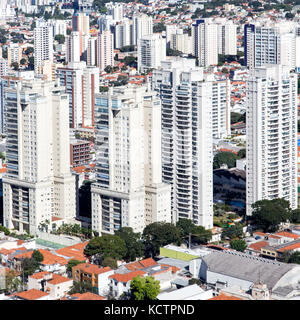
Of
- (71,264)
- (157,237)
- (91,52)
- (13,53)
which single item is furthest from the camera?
(13,53)

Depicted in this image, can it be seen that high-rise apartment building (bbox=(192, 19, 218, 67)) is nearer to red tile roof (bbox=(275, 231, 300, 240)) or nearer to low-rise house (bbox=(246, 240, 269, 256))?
red tile roof (bbox=(275, 231, 300, 240))

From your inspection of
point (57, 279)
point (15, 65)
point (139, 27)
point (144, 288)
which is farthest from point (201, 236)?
point (139, 27)

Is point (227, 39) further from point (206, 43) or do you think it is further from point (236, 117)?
point (236, 117)

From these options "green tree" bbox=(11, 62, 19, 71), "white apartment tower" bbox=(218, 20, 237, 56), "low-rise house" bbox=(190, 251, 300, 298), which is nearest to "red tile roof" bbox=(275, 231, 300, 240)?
"low-rise house" bbox=(190, 251, 300, 298)

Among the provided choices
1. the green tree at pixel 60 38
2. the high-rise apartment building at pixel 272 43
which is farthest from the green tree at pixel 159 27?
the high-rise apartment building at pixel 272 43

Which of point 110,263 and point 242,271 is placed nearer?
point 242,271
